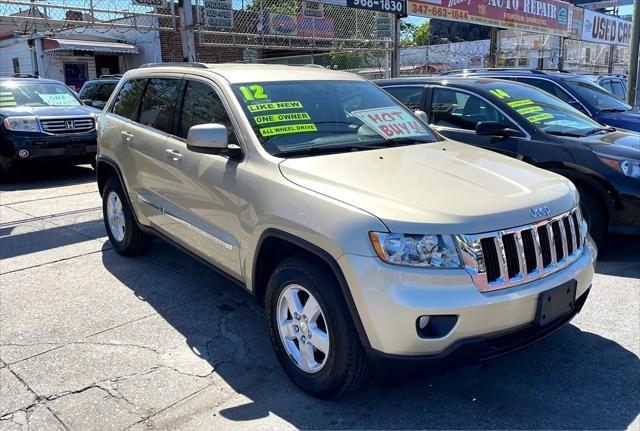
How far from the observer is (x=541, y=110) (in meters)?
6.00

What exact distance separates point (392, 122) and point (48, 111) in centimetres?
793

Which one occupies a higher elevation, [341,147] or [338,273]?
[341,147]

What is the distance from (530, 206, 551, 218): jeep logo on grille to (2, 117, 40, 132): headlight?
8.85 m

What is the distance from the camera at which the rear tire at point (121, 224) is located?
527cm

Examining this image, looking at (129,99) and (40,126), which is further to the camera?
(40,126)

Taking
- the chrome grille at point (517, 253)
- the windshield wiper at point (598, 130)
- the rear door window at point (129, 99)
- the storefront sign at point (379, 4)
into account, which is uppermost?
the storefront sign at point (379, 4)

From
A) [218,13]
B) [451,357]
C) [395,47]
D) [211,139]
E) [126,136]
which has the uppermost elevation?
[218,13]

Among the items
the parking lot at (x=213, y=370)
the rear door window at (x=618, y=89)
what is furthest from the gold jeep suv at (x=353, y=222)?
the rear door window at (x=618, y=89)

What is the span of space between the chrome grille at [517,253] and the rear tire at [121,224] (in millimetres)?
3494

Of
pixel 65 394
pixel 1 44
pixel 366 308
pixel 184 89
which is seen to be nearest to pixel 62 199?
pixel 184 89

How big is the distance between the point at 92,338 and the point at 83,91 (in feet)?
37.2

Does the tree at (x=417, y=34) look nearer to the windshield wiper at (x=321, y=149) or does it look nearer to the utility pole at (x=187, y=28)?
the utility pole at (x=187, y=28)

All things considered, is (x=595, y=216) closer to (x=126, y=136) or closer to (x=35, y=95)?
(x=126, y=136)

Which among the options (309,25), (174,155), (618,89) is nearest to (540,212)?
(174,155)
